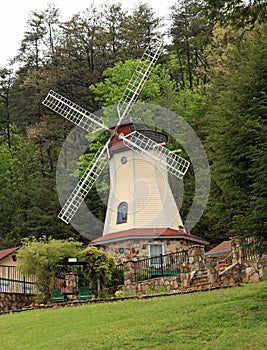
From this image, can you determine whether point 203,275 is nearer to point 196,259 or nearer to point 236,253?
point 196,259

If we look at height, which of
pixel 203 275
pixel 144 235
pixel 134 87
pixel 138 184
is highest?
pixel 134 87

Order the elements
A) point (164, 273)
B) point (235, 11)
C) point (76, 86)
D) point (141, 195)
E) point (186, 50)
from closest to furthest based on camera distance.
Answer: point (235, 11) < point (164, 273) < point (141, 195) < point (76, 86) < point (186, 50)

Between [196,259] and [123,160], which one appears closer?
[196,259]

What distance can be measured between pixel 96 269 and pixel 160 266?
3.01 metres

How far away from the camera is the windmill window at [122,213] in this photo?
3216 cm

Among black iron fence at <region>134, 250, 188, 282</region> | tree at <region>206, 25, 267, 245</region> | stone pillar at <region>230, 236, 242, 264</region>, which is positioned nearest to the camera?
tree at <region>206, 25, 267, 245</region>

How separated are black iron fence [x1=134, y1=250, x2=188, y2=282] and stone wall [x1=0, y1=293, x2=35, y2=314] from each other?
4.39m

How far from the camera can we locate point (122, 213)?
3238cm

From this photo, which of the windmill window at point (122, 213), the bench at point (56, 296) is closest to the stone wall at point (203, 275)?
the bench at point (56, 296)

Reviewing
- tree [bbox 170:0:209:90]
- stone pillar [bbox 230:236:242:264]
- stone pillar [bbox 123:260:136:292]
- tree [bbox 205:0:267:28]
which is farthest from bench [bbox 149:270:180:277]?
tree [bbox 170:0:209:90]

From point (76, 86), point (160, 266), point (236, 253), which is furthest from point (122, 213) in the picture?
point (76, 86)

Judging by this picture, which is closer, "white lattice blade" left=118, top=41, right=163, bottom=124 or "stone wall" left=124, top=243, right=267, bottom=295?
"stone wall" left=124, top=243, right=267, bottom=295

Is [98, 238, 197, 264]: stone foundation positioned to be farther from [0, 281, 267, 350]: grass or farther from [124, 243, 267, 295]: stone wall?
[0, 281, 267, 350]: grass

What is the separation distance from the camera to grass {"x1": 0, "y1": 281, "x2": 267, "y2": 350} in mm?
11531
